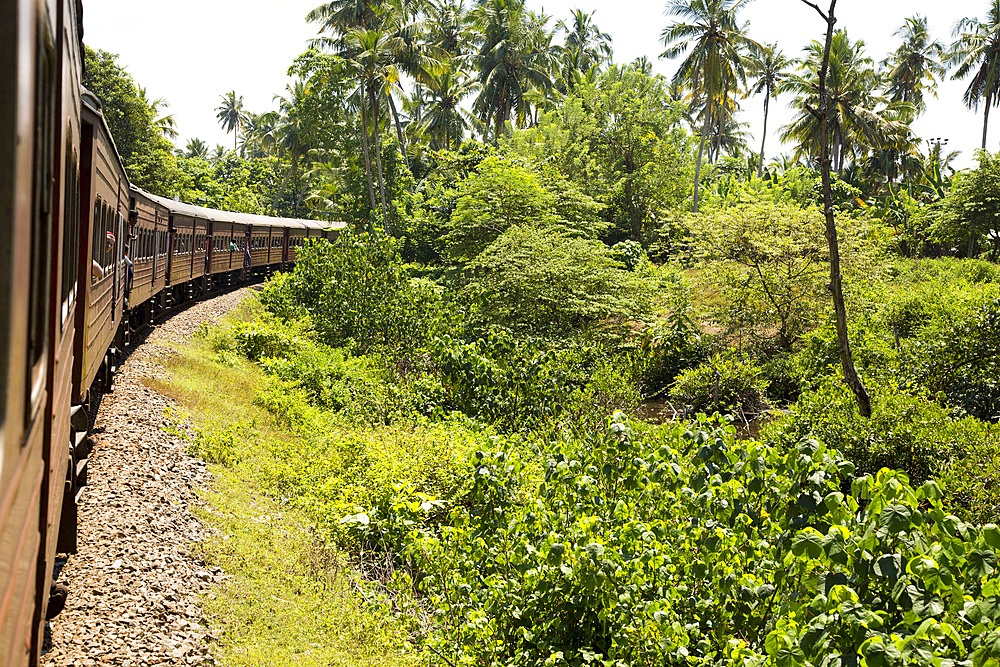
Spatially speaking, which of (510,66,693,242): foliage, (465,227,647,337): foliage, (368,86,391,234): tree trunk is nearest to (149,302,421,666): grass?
(465,227,647,337): foliage

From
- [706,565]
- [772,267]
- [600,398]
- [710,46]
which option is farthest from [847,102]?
[706,565]

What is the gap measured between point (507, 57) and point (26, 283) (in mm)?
39536

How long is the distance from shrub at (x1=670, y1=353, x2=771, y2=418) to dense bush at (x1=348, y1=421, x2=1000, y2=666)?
10178 millimetres

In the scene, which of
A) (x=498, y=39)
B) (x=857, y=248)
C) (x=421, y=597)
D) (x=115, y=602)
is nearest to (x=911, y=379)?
(x=857, y=248)

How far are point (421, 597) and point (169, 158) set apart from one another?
3280 centimetres

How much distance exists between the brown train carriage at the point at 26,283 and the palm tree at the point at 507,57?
3765 cm

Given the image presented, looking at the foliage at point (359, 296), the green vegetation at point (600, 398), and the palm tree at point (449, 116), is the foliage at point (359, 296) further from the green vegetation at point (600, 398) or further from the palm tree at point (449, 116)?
the palm tree at point (449, 116)

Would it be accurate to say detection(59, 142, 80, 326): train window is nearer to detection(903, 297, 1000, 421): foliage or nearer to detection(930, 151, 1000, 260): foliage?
detection(903, 297, 1000, 421): foliage

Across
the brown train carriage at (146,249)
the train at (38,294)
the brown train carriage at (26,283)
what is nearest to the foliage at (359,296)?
the brown train carriage at (146,249)

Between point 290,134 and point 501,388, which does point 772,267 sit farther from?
point 290,134

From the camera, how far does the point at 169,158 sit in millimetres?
35406

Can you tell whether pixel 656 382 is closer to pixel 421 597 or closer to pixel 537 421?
pixel 537 421

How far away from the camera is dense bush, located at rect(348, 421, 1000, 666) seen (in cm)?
399

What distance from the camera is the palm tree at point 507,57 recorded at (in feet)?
127
